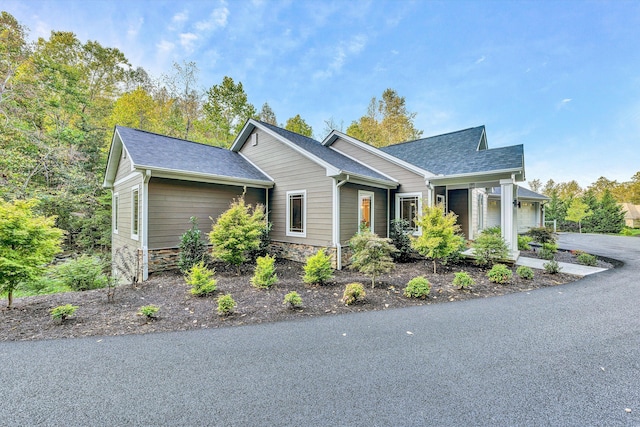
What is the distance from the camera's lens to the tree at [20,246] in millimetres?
4488

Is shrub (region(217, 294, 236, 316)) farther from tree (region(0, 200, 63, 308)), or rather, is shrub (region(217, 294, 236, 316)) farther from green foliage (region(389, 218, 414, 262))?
green foliage (region(389, 218, 414, 262))

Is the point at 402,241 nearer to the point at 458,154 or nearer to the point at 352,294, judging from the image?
the point at 458,154

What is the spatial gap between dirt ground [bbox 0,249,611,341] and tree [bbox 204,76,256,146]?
16.0m

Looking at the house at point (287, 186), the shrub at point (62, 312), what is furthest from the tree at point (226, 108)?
the shrub at point (62, 312)

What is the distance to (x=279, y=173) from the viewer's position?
979 centimetres

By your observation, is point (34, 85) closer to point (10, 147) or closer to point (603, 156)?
point (10, 147)

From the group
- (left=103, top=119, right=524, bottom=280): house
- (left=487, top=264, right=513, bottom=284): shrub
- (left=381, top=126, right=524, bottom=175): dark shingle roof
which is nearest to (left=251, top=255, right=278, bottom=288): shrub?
(left=103, top=119, right=524, bottom=280): house

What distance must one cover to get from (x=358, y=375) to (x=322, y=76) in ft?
70.1

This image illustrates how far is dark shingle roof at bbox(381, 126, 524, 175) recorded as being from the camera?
8.98 meters

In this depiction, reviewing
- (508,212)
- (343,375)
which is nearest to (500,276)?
(508,212)

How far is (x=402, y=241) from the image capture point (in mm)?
9492

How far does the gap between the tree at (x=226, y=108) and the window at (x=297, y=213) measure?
13435mm

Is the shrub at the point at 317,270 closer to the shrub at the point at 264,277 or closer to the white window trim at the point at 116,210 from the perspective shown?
the shrub at the point at 264,277

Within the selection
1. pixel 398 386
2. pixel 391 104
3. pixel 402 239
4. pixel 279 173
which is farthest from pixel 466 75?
pixel 398 386
